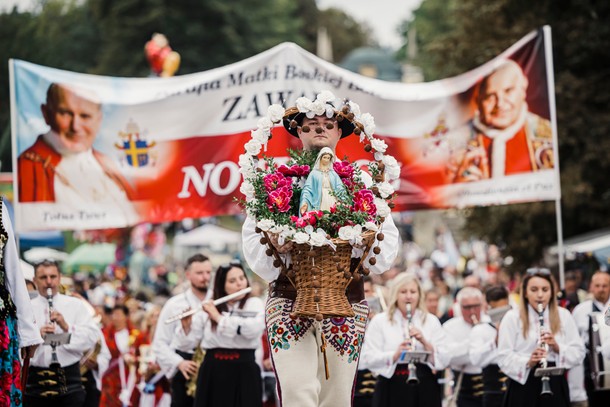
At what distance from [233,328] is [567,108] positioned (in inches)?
646

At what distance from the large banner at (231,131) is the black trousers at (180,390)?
2.24 metres

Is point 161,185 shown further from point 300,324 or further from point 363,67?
point 363,67

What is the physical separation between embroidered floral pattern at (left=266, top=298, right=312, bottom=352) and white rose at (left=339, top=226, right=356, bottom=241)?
27.7 inches

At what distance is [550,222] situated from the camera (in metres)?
28.0

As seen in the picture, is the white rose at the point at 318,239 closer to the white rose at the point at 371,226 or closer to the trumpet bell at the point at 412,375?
the white rose at the point at 371,226

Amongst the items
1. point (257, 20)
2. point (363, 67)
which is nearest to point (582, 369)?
point (257, 20)

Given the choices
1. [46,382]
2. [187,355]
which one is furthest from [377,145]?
[187,355]

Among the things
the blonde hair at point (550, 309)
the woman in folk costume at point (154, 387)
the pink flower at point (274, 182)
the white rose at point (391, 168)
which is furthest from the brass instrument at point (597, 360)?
the pink flower at point (274, 182)

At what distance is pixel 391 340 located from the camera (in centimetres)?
1238

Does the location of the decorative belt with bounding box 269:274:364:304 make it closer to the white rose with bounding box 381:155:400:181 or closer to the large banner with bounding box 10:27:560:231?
the white rose with bounding box 381:155:400:181

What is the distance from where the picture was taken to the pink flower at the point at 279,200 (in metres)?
8.38

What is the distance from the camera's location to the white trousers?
856 cm

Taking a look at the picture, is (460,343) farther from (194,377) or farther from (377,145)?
(377,145)

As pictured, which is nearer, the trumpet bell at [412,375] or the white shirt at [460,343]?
the trumpet bell at [412,375]
